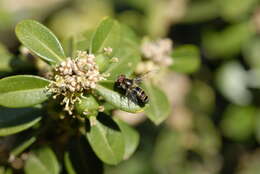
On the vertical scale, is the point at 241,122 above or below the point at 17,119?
below

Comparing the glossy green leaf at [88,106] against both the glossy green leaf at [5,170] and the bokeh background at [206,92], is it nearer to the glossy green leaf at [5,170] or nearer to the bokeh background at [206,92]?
the glossy green leaf at [5,170]

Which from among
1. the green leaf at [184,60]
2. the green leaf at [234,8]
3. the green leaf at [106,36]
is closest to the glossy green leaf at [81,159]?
the green leaf at [106,36]

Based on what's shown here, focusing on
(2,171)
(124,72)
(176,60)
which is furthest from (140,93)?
(2,171)

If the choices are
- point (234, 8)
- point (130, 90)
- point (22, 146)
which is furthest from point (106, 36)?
point (234, 8)

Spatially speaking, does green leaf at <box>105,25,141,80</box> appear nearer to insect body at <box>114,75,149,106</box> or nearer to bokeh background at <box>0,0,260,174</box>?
insect body at <box>114,75,149,106</box>

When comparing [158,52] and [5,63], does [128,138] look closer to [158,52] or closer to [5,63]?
[158,52]

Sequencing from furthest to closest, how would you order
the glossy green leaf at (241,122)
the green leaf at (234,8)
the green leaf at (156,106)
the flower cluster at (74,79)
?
the glossy green leaf at (241,122) → the green leaf at (234,8) → the green leaf at (156,106) → the flower cluster at (74,79)
